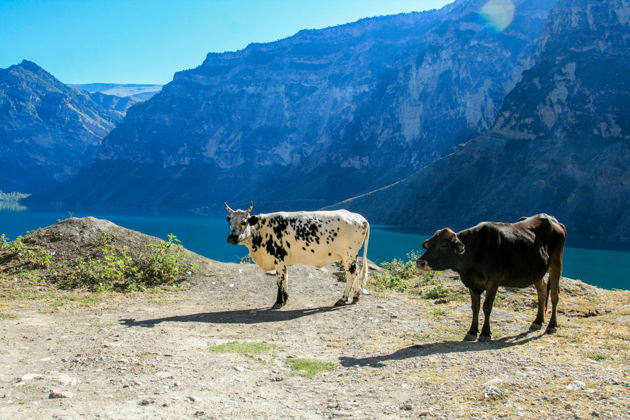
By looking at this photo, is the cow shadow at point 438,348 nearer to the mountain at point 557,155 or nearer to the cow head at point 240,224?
the cow head at point 240,224

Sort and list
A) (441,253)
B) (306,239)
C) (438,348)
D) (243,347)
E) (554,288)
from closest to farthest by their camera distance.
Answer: (438,348) → (243,347) → (441,253) → (554,288) → (306,239)

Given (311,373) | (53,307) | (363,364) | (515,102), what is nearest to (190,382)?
(311,373)

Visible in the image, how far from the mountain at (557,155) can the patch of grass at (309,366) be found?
92171 mm

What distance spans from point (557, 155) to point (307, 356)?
115m

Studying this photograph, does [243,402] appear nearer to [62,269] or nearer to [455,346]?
[455,346]

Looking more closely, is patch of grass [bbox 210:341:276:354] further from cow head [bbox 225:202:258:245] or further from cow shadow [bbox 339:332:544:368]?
cow head [bbox 225:202:258:245]

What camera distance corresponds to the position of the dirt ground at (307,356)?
480 cm

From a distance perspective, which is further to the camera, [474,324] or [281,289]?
[281,289]

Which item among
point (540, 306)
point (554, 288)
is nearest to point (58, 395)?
point (540, 306)

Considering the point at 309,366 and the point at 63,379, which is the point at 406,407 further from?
the point at 63,379

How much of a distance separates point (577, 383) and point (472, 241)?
9.87ft

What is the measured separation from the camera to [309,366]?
6301 millimetres

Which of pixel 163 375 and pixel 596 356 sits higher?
pixel 596 356

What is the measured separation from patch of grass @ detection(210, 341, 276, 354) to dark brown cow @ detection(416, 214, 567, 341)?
2.78 metres
